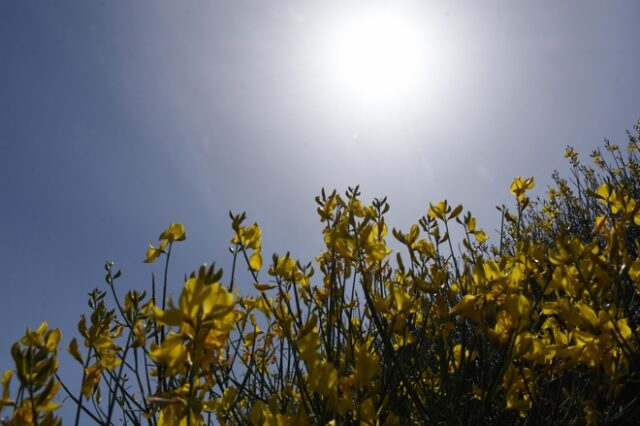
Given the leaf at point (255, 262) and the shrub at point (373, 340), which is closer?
the shrub at point (373, 340)

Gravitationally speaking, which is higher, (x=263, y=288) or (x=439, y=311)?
(x=263, y=288)

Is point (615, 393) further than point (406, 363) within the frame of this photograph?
No

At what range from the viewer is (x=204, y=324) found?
83cm

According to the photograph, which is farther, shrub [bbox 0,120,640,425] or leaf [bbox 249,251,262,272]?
leaf [bbox 249,251,262,272]

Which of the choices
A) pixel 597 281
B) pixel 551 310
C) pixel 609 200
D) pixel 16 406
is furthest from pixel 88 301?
pixel 609 200

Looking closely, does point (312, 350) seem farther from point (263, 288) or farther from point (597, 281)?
point (597, 281)

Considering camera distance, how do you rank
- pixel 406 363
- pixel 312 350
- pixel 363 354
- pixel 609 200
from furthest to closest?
pixel 406 363
pixel 609 200
pixel 363 354
pixel 312 350

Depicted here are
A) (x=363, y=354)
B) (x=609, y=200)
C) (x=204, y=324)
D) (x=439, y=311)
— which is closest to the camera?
(x=204, y=324)

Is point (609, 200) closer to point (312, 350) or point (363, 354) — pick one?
point (363, 354)

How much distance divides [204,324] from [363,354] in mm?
457

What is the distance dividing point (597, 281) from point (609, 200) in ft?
1.69

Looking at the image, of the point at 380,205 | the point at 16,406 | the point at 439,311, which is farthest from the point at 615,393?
the point at 16,406

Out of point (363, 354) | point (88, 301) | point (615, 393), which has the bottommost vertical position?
point (615, 393)

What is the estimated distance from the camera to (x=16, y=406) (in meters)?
0.90
